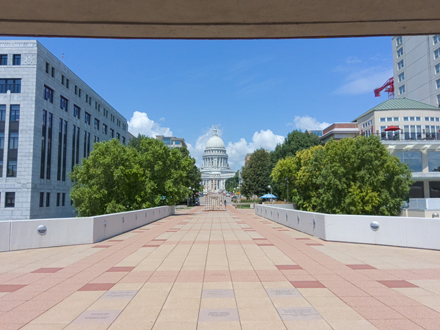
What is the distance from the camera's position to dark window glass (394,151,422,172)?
4919 cm

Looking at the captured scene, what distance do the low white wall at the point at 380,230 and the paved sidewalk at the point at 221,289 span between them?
580mm

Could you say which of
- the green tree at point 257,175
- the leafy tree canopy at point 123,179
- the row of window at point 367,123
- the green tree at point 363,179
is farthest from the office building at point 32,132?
the row of window at point 367,123

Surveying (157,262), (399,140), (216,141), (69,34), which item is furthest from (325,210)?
(216,141)

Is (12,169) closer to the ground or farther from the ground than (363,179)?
farther from the ground

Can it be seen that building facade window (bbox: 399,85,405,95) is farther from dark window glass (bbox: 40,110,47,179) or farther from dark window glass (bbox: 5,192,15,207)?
dark window glass (bbox: 5,192,15,207)

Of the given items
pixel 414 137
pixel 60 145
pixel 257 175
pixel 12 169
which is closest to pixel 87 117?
pixel 60 145

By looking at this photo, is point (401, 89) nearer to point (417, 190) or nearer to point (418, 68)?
point (418, 68)

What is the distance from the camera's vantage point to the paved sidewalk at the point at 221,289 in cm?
563

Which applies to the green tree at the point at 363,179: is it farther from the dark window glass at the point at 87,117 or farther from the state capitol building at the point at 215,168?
the state capitol building at the point at 215,168

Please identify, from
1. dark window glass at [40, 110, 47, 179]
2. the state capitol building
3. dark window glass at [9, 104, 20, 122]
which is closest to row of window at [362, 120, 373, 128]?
dark window glass at [40, 110, 47, 179]

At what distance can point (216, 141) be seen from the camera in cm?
19838

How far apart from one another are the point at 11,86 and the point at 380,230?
4322 cm

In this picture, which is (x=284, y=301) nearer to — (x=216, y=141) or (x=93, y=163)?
(x=93, y=163)

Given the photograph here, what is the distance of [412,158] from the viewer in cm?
4928
